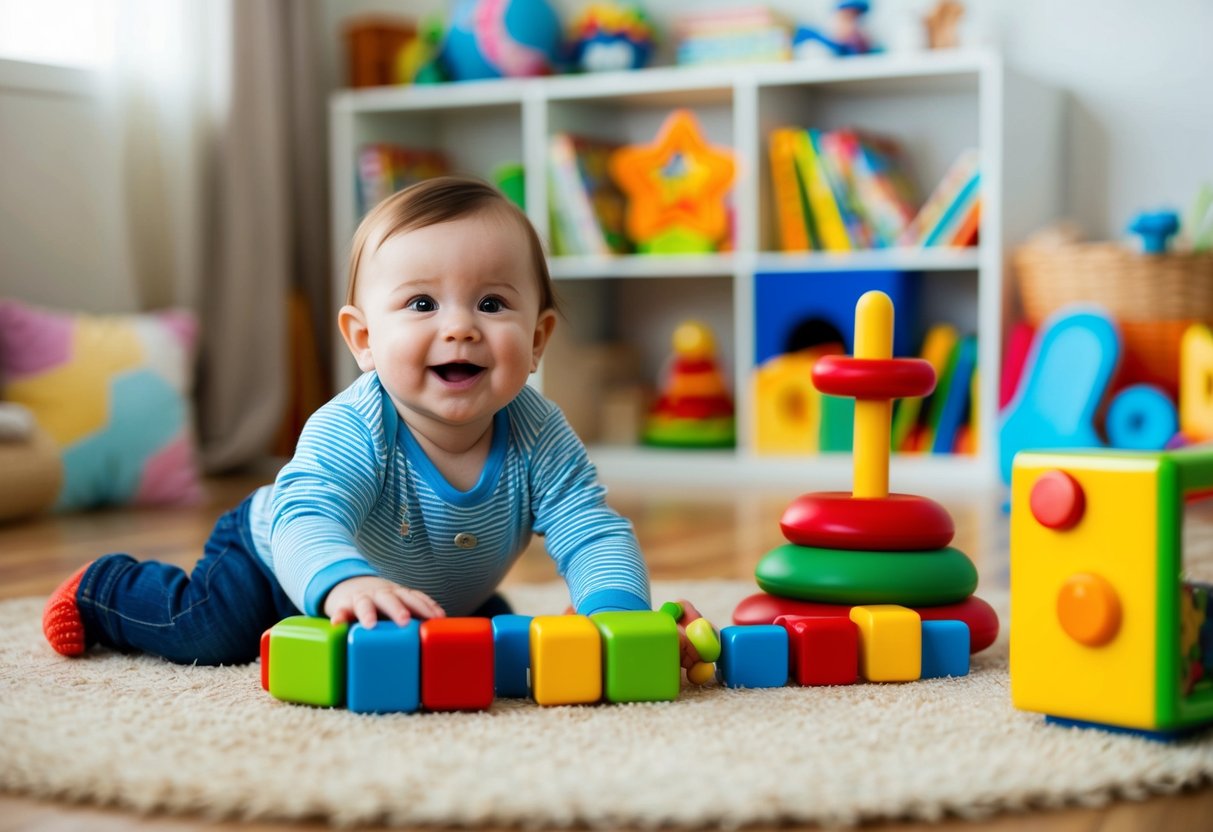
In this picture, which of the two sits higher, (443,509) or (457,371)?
(457,371)

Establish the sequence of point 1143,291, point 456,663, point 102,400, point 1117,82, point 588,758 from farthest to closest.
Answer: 1. point 1117,82
2. point 1143,291
3. point 102,400
4. point 456,663
5. point 588,758

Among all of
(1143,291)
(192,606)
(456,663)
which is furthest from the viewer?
(1143,291)

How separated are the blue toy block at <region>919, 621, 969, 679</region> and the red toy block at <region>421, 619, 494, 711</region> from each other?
34 centimetres

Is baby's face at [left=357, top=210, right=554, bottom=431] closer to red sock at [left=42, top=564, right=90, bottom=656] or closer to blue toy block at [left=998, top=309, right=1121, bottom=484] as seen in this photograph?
red sock at [left=42, top=564, right=90, bottom=656]

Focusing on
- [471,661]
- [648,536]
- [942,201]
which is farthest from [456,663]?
[942,201]

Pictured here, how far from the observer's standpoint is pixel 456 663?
2.99 feet

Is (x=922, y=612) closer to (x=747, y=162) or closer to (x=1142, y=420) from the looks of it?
(x=1142, y=420)

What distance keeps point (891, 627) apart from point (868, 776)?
0.86 ft

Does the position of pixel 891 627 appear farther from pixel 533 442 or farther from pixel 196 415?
pixel 196 415

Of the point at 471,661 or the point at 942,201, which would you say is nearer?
the point at 471,661

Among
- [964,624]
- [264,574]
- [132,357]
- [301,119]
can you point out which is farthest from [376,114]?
[964,624]

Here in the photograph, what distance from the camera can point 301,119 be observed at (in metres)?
3.15

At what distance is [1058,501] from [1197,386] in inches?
65.4

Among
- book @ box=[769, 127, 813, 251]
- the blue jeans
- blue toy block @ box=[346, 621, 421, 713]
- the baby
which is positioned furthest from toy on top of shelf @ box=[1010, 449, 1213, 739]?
book @ box=[769, 127, 813, 251]
